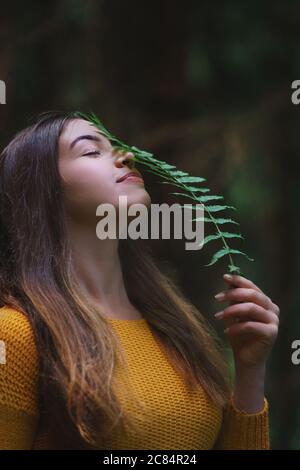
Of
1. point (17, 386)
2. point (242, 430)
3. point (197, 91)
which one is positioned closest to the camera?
point (17, 386)

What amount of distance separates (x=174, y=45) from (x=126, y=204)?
6.29 feet

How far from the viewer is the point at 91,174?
152 cm

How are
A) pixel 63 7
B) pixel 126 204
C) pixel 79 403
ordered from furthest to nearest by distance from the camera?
pixel 63 7 < pixel 126 204 < pixel 79 403

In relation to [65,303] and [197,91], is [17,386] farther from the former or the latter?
[197,91]

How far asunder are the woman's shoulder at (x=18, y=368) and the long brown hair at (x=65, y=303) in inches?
0.7

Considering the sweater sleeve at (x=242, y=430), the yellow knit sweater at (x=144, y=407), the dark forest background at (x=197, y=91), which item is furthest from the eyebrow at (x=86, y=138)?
the dark forest background at (x=197, y=91)

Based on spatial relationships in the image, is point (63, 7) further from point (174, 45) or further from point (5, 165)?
point (5, 165)

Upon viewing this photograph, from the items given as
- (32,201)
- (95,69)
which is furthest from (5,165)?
(95,69)

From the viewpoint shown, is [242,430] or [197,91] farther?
[197,91]

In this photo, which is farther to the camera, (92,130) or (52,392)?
(92,130)

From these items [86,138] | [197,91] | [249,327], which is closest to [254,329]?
[249,327]

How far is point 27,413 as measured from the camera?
136 cm

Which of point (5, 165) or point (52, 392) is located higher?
point (5, 165)

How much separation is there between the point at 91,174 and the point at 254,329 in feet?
1.38
